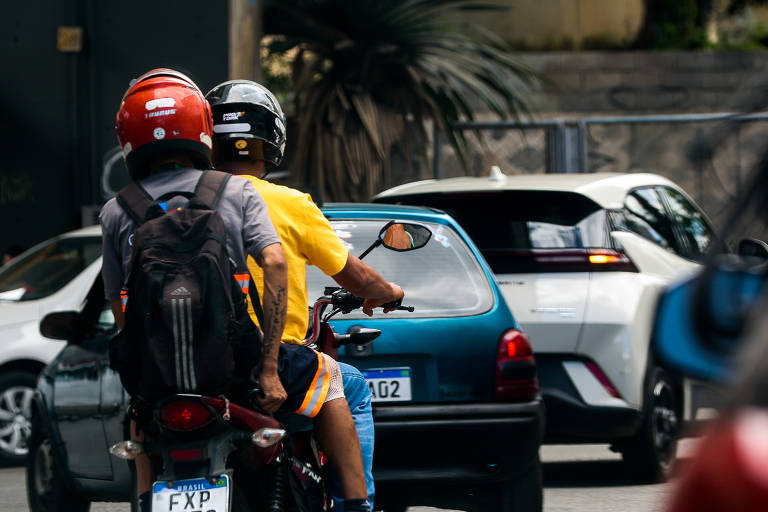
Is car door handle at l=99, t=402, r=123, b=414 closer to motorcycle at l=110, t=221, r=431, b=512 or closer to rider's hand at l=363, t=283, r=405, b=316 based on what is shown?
rider's hand at l=363, t=283, r=405, b=316

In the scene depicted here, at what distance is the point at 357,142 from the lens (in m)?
14.2

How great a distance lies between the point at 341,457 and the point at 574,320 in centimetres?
358

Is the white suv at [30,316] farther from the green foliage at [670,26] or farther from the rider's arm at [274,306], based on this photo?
the green foliage at [670,26]

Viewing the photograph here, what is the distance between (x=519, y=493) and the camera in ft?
18.7

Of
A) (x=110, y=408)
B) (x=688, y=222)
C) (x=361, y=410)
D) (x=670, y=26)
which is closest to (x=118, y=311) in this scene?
(x=361, y=410)

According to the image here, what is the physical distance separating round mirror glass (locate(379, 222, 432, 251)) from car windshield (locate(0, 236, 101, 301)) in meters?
5.80

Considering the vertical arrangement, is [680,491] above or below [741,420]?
below

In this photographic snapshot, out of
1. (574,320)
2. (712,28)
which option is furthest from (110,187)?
(712,28)

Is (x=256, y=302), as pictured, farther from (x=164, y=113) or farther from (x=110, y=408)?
(x=110, y=408)

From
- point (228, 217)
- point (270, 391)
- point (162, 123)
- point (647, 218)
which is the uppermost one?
point (162, 123)

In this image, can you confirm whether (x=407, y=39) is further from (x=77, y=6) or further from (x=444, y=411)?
(x=444, y=411)

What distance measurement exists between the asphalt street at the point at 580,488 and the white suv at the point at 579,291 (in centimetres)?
29

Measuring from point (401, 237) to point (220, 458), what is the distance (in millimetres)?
1188

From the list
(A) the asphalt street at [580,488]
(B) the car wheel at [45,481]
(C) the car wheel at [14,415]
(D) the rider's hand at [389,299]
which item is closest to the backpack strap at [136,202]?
(D) the rider's hand at [389,299]
